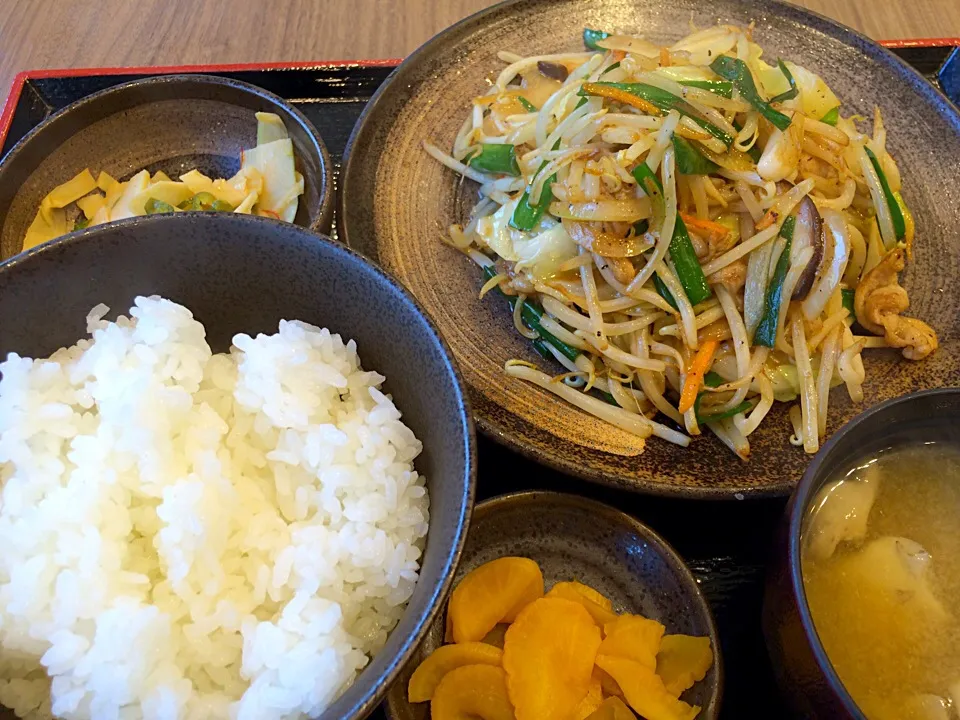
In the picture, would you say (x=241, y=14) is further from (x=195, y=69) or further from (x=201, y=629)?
(x=201, y=629)

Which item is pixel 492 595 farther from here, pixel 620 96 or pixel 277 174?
pixel 277 174

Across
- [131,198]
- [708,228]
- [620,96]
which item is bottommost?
[131,198]

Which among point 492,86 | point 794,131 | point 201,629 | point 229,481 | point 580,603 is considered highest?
point 794,131

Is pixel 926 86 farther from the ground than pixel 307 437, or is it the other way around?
pixel 926 86

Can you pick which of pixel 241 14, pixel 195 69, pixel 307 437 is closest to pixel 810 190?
pixel 307 437

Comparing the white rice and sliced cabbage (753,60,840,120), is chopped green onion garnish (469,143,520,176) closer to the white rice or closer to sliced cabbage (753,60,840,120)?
sliced cabbage (753,60,840,120)

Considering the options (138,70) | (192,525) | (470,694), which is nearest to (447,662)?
(470,694)

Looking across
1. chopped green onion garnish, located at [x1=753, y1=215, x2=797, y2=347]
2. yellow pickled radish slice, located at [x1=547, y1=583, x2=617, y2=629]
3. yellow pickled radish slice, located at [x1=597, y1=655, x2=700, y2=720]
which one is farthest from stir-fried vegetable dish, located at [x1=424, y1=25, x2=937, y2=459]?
yellow pickled radish slice, located at [x1=597, y1=655, x2=700, y2=720]
